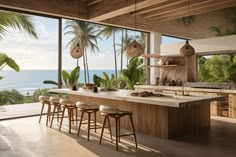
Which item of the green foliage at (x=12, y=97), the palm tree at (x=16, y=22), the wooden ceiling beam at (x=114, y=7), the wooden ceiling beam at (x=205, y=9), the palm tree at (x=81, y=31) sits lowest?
the green foliage at (x=12, y=97)

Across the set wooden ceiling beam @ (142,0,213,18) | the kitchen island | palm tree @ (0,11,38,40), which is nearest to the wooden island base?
the kitchen island

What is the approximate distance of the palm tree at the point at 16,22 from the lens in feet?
19.9

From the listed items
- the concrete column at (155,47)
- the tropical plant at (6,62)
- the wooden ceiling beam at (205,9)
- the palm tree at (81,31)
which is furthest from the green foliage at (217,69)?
the palm tree at (81,31)

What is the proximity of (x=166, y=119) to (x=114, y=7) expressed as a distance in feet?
11.1

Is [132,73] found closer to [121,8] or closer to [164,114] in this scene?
[121,8]

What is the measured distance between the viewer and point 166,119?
4527 millimetres

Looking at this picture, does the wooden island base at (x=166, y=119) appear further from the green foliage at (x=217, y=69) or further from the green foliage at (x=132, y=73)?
the green foliage at (x=132, y=73)

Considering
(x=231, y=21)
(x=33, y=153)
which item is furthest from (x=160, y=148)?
(x=231, y=21)


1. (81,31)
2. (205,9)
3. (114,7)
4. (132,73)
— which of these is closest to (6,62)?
(114,7)

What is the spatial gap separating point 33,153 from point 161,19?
686cm

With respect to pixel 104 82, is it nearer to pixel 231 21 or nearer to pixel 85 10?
pixel 85 10

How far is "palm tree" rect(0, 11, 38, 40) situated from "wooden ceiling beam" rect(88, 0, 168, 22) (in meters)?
1.77

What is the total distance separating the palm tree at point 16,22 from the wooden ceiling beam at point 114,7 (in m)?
1.77

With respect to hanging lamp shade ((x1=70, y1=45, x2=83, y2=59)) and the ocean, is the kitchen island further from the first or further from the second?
the ocean
